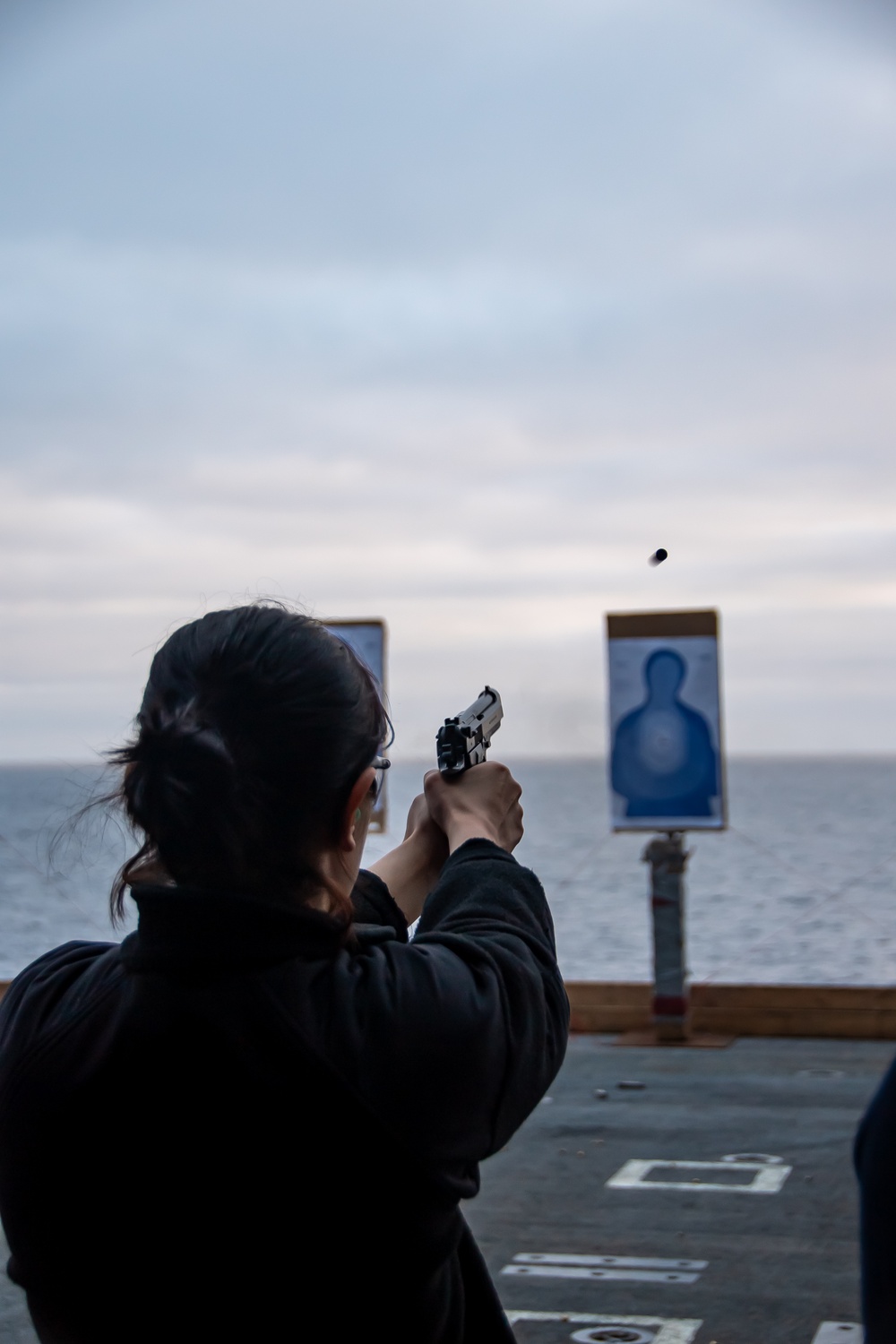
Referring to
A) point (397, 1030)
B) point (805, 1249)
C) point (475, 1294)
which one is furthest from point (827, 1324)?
point (397, 1030)

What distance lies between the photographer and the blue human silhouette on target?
9156 millimetres

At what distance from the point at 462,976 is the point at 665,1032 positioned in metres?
7.75

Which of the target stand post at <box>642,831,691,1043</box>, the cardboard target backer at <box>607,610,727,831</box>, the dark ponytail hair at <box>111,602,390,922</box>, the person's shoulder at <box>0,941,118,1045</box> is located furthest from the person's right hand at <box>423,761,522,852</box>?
the cardboard target backer at <box>607,610,727,831</box>

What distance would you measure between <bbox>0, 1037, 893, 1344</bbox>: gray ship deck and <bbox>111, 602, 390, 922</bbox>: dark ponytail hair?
329 cm

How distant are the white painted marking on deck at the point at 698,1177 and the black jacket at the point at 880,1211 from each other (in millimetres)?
4629

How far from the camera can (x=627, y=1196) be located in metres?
5.52

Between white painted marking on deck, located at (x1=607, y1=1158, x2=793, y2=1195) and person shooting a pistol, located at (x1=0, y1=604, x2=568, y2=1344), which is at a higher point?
person shooting a pistol, located at (x1=0, y1=604, x2=568, y2=1344)

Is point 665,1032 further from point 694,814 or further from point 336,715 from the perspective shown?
point 336,715

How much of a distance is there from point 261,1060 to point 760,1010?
8.11 meters

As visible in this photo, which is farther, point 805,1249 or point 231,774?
point 805,1249

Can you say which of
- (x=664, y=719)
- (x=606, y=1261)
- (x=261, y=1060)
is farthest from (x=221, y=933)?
(x=664, y=719)

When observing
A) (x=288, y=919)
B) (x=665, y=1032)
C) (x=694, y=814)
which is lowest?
(x=665, y=1032)

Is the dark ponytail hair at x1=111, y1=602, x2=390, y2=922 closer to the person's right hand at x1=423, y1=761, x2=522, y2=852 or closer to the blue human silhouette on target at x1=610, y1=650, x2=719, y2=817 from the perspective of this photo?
the person's right hand at x1=423, y1=761, x2=522, y2=852

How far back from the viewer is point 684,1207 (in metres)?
5.36
